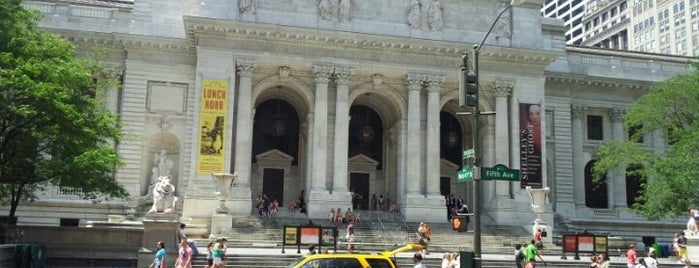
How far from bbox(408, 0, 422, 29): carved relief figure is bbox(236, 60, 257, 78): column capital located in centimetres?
1063

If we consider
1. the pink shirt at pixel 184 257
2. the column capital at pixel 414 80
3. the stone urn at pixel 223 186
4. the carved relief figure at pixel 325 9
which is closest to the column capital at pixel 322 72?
the carved relief figure at pixel 325 9

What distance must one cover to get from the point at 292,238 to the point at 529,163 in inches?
818

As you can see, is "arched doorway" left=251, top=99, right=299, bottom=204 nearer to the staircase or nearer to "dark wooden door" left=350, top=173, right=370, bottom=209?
"dark wooden door" left=350, top=173, right=370, bottom=209

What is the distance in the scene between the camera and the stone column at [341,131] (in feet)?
133

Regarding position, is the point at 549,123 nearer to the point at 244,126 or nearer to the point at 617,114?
the point at 617,114

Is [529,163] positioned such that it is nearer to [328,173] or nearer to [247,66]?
[328,173]

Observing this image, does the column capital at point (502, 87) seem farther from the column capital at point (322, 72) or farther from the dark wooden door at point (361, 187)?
the column capital at point (322, 72)

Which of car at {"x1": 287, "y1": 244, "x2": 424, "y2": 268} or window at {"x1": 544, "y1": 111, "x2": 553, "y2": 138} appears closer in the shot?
car at {"x1": 287, "y1": 244, "x2": 424, "y2": 268}

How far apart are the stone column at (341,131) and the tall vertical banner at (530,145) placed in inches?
450

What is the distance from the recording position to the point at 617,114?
170 feet

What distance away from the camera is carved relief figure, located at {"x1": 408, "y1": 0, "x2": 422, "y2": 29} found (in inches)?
1721

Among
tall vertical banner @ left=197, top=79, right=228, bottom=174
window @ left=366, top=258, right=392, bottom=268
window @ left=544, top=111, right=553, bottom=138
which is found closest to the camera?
window @ left=366, top=258, right=392, bottom=268

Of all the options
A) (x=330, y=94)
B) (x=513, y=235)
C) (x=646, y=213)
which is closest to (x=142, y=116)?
(x=330, y=94)

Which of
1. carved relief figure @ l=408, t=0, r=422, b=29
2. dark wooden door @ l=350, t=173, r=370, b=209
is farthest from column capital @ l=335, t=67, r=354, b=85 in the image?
dark wooden door @ l=350, t=173, r=370, b=209
